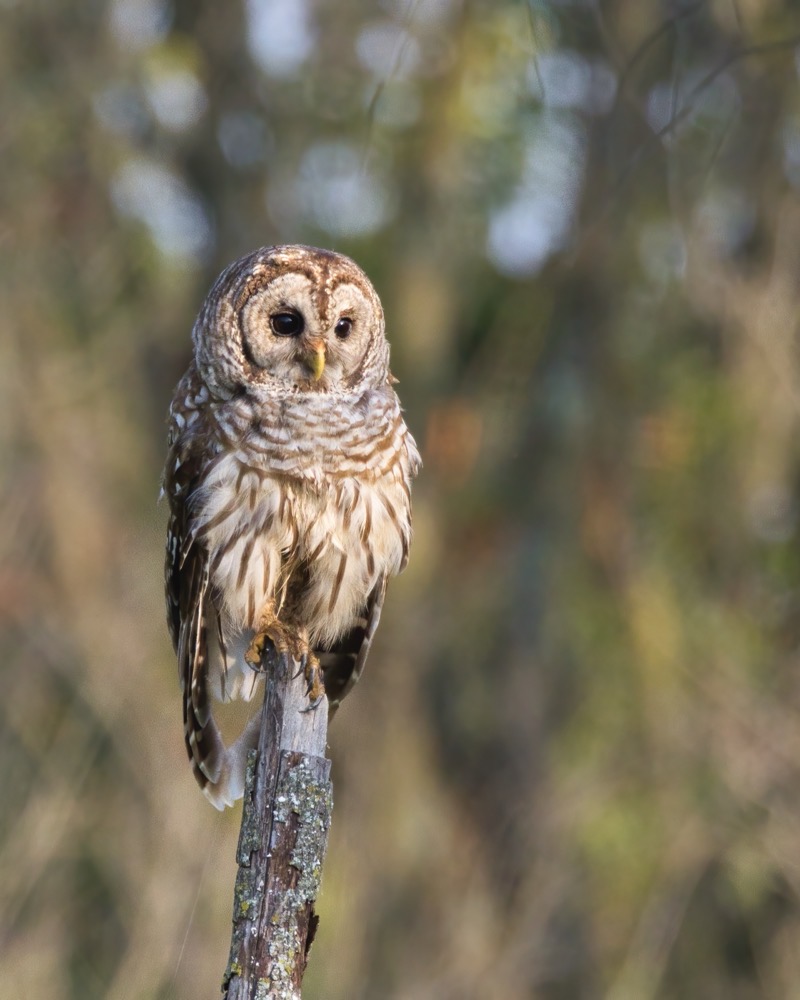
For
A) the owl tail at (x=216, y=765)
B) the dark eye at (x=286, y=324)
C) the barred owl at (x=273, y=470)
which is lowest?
the owl tail at (x=216, y=765)

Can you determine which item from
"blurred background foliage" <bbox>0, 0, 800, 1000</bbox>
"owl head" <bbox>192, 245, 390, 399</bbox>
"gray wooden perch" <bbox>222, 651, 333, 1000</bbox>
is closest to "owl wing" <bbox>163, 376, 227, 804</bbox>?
"owl head" <bbox>192, 245, 390, 399</bbox>

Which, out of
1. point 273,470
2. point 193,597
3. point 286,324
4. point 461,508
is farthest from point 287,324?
point 461,508

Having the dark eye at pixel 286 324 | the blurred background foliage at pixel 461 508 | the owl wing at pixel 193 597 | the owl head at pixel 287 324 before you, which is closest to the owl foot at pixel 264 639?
the owl wing at pixel 193 597

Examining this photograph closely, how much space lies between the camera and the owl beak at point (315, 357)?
416 centimetres

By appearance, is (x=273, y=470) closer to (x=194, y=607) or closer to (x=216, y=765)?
(x=194, y=607)

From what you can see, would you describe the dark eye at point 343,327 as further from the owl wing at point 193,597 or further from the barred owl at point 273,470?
the owl wing at point 193,597

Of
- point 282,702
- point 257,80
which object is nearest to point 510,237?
point 257,80

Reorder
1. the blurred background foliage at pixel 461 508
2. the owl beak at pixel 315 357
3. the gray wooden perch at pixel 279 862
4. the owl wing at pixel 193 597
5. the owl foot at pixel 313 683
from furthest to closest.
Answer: the blurred background foliage at pixel 461 508 < the owl wing at pixel 193 597 < the owl beak at pixel 315 357 < the owl foot at pixel 313 683 < the gray wooden perch at pixel 279 862

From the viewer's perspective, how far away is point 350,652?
181 inches

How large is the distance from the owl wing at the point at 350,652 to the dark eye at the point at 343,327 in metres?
0.78

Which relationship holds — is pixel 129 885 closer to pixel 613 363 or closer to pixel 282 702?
pixel 282 702

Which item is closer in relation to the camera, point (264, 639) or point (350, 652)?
point (264, 639)

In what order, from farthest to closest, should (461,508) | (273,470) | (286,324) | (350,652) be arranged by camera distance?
(461,508) < (350,652) < (286,324) < (273,470)

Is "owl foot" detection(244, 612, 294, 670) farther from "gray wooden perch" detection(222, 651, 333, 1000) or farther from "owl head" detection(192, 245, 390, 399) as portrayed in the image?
"gray wooden perch" detection(222, 651, 333, 1000)
